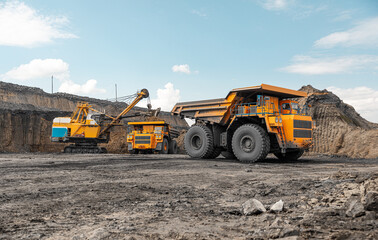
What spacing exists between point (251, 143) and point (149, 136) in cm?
890

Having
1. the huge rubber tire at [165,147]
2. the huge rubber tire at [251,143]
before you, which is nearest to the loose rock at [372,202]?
the huge rubber tire at [251,143]

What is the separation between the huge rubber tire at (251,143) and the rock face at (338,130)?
29.3ft

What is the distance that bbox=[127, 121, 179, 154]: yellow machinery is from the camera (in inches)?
777

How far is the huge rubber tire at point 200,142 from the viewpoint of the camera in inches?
539

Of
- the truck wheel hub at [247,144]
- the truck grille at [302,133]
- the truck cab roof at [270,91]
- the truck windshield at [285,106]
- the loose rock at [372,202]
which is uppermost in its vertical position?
the truck cab roof at [270,91]

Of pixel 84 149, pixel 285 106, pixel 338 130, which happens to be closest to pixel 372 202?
pixel 285 106

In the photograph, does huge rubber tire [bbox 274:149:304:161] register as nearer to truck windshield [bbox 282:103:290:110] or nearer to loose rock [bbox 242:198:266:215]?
truck windshield [bbox 282:103:290:110]

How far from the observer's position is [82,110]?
74.5ft

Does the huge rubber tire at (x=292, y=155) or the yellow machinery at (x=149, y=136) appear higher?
the yellow machinery at (x=149, y=136)

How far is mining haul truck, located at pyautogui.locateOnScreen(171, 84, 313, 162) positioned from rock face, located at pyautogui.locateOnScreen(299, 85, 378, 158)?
711 centimetres

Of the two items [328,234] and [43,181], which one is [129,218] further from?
[43,181]

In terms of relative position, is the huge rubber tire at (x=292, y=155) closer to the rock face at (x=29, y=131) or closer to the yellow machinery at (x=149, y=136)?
the yellow machinery at (x=149, y=136)

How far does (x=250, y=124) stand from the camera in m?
12.3

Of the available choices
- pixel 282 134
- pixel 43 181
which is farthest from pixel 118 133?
pixel 43 181
